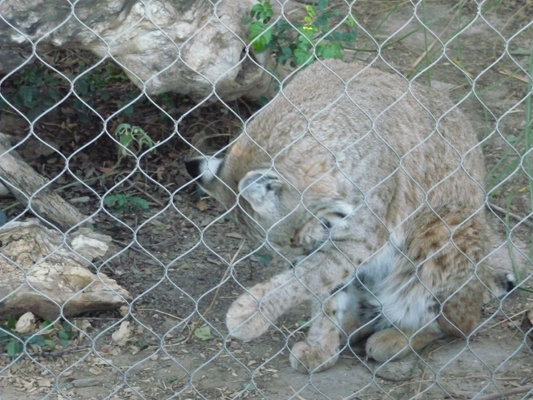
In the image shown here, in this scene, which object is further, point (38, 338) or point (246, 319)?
point (38, 338)

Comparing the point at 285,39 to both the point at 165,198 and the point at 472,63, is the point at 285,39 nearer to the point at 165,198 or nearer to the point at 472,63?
the point at 165,198

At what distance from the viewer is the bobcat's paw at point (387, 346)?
12.8 feet

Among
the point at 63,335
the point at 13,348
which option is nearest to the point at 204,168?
the point at 63,335

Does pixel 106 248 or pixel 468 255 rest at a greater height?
pixel 106 248

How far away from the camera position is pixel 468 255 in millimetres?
3920

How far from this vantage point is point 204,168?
370 cm

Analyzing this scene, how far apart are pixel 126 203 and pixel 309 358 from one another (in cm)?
136

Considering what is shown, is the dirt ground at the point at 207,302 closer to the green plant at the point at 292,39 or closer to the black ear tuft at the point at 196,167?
the black ear tuft at the point at 196,167

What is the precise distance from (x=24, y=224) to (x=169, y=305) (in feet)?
2.40

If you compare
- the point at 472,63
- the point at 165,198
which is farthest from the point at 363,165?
the point at 472,63

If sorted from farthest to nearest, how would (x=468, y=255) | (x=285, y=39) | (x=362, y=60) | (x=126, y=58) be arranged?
(x=362, y=60), (x=285, y=39), (x=126, y=58), (x=468, y=255)

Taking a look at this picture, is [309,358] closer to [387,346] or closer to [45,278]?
[387,346]

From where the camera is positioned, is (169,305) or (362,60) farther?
(362,60)

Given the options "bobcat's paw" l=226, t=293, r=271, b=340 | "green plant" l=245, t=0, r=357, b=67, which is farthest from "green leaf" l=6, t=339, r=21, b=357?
"green plant" l=245, t=0, r=357, b=67
